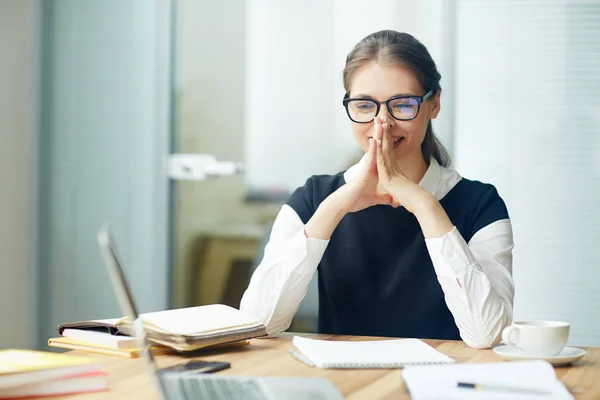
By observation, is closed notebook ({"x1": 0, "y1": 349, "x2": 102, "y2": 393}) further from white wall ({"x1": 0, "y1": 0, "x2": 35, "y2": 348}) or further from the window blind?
white wall ({"x1": 0, "y1": 0, "x2": 35, "y2": 348})

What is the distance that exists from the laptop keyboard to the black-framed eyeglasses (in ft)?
2.80

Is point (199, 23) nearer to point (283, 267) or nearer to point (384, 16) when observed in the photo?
point (384, 16)

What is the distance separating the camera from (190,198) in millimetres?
3086

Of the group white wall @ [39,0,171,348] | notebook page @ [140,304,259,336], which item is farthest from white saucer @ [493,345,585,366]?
white wall @ [39,0,171,348]

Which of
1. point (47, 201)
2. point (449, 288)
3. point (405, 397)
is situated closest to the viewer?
point (405, 397)

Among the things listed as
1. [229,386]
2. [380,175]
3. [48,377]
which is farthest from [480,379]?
A: [380,175]

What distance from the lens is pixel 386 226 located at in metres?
1.91

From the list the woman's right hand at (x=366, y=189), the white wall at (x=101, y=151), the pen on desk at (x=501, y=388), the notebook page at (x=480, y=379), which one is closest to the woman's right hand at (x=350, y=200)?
the woman's right hand at (x=366, y=189)

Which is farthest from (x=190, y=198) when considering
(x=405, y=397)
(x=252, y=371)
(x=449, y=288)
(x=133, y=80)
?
(x=405, y=397)

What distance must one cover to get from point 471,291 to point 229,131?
1.65 m

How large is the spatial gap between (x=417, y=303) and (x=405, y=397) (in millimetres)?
765

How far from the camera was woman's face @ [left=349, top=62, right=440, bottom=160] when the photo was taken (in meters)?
1.81

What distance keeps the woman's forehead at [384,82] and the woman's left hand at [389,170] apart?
8 cm

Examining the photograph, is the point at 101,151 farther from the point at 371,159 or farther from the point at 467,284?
the point at 467,284
